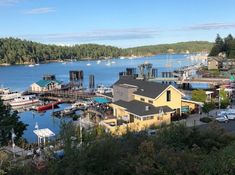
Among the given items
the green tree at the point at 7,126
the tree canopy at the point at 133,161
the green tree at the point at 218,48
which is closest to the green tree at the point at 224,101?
the green tree at the point at 7,126

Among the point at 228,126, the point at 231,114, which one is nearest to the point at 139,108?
the point at 228,126

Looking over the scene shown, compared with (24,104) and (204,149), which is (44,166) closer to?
(204,149)

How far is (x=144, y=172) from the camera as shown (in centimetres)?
1204

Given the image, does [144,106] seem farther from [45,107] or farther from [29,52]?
[29,52]

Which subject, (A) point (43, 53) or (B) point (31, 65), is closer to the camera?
(B) point (31, 65)

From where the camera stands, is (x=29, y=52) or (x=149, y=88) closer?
(x=149, y=88)

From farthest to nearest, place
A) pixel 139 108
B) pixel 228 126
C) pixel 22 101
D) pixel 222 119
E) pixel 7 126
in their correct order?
1. pixel 22 101
2. pixel 139 108
3. pixel 222 119
4. pixel 228 126
5. pixel 7 126

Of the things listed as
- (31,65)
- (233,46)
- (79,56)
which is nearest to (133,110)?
(233,46)

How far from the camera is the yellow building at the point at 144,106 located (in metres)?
28.5

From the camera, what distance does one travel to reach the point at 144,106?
98.3ft

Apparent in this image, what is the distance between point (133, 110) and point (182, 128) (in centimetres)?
1393

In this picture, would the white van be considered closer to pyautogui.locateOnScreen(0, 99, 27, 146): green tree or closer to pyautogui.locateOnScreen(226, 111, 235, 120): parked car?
pyautogui.locateOnScreen(226, 111, 235, 120): parked car

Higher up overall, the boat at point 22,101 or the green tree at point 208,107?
the green tree at point 208,107

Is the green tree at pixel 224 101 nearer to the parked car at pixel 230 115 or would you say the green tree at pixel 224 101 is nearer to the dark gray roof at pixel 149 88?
the parked car at pixel 230 115
